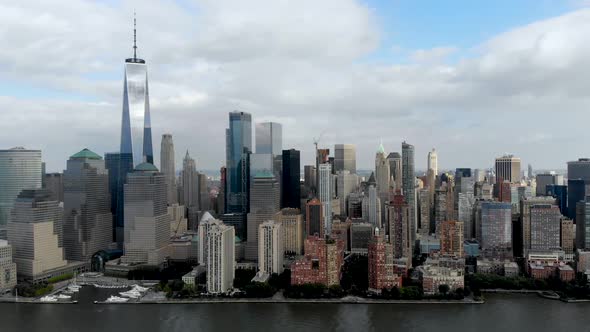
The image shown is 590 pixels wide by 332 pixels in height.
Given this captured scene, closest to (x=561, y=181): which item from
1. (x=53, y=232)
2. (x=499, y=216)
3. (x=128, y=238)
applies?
(x=499, y=216)

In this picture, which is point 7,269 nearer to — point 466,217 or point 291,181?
point 291,181

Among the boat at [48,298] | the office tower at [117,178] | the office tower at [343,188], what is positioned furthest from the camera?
the office tower at [343,188]

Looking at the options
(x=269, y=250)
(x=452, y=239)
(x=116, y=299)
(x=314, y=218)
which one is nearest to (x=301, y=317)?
(x=269, y=250)

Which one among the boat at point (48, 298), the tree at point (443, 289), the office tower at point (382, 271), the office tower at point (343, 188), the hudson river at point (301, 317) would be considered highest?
the office tower at point (343, 188)

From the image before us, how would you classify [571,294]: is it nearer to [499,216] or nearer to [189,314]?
[499,216]

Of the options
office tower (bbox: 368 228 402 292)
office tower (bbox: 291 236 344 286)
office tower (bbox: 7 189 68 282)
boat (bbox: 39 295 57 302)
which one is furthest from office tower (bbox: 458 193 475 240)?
boat (bbox: 39 295 57 302)

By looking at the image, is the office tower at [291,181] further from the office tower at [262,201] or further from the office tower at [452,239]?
the office tower at [452,239]

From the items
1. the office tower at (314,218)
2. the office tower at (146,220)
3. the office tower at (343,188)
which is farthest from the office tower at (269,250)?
the office tower at (343,188)
